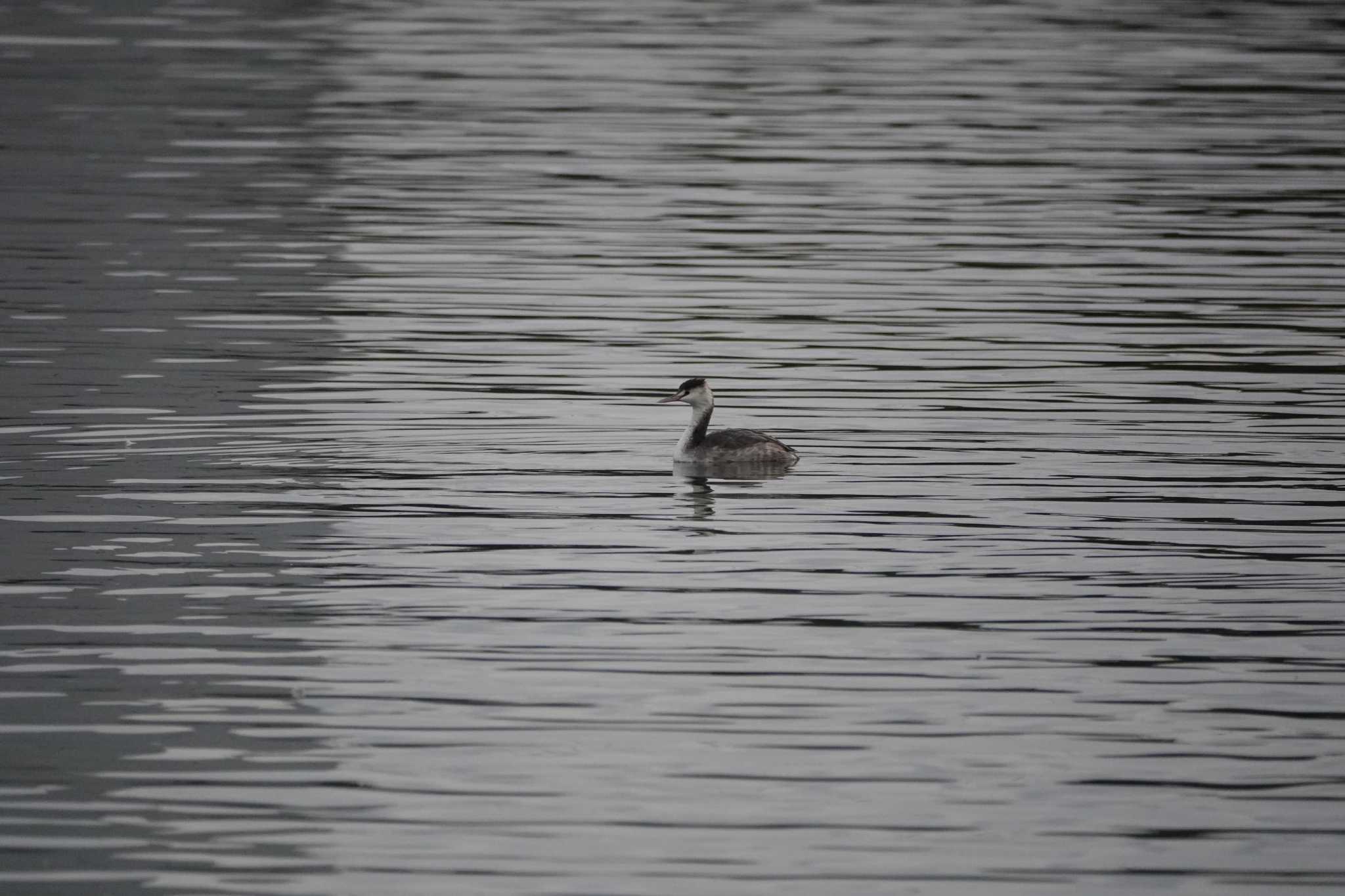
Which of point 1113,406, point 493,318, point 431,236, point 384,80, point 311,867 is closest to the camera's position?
point 311,867

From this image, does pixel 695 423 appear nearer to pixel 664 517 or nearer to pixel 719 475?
pixel 719 475

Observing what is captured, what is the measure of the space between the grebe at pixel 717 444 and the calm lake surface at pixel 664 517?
224mm

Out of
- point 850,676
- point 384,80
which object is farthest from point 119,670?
point 384,80

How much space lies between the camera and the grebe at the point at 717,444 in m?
16.8

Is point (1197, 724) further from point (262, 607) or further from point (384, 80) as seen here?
point (384, 80)

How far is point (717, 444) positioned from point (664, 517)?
4.62ft

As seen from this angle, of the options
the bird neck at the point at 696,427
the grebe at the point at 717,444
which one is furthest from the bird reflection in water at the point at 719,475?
the bird neck at the point at 696,427

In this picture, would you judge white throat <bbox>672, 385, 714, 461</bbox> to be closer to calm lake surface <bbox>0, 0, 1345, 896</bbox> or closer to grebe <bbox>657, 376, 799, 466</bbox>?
grebe <bbox>657, 376, 799, 466</bbox>

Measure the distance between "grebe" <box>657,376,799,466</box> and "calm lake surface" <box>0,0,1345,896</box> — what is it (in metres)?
0.22

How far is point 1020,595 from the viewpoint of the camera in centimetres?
1352

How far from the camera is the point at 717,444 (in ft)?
55.6

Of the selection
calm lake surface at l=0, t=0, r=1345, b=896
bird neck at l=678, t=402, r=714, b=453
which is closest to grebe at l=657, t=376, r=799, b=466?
bird neck at l=678, t=402, r=714, b=453

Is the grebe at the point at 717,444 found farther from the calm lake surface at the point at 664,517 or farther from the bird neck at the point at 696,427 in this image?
the calm lake surface at the point at 664,517

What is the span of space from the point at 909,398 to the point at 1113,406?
1.60m
